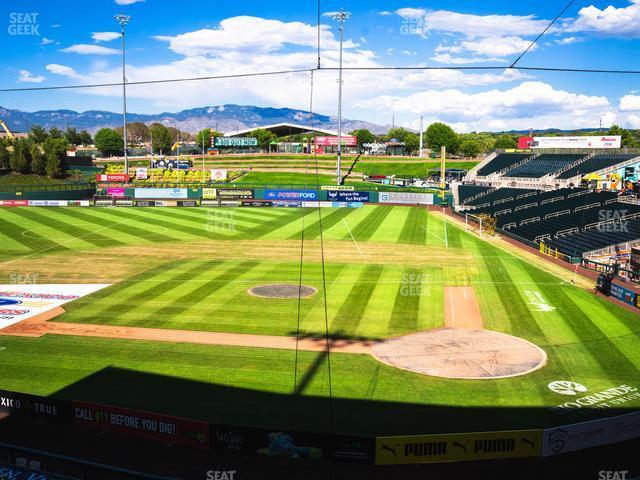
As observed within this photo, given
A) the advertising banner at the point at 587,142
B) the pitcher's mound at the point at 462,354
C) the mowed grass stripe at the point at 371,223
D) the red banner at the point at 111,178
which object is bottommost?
the pitcher's mound at the point at 462,354

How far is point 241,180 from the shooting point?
357 ft

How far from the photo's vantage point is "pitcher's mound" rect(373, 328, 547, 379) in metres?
19.1

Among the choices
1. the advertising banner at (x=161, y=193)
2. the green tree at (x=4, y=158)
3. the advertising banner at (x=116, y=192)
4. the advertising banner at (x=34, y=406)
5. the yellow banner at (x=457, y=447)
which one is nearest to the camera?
the yellow banner at (x=457, y=447)

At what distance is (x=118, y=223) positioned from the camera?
5756 centimetres

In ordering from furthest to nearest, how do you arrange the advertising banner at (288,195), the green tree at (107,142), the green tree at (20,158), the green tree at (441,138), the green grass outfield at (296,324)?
the green tree at (107,142)
the green tree at (441,138)
the green tree at (20,158)
the advertising banner at (288,195)
the green grass outfield at (296,324)

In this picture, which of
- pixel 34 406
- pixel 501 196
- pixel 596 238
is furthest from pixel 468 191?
pixel 34 406

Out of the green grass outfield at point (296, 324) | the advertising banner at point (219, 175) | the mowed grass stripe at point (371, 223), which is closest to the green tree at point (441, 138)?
the advertising banner at point (219, 175)

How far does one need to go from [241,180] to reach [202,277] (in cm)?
7789

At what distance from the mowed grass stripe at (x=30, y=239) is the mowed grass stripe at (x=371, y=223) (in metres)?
26.4

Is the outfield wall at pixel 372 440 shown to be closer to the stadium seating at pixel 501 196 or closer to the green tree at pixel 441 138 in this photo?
the stadium seating at pixel 501 196

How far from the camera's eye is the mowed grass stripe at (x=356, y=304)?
940 inches

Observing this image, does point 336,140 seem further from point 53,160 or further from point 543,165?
point 53,160

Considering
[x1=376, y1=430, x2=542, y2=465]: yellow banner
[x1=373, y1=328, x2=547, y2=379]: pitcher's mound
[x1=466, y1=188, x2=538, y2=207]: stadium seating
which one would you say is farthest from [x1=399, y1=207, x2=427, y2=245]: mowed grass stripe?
[x1=376, y1=430, x2=542, y2=465]: yellow banner

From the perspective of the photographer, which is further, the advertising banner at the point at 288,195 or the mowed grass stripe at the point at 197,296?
the advertising banner at the point at 288,195
